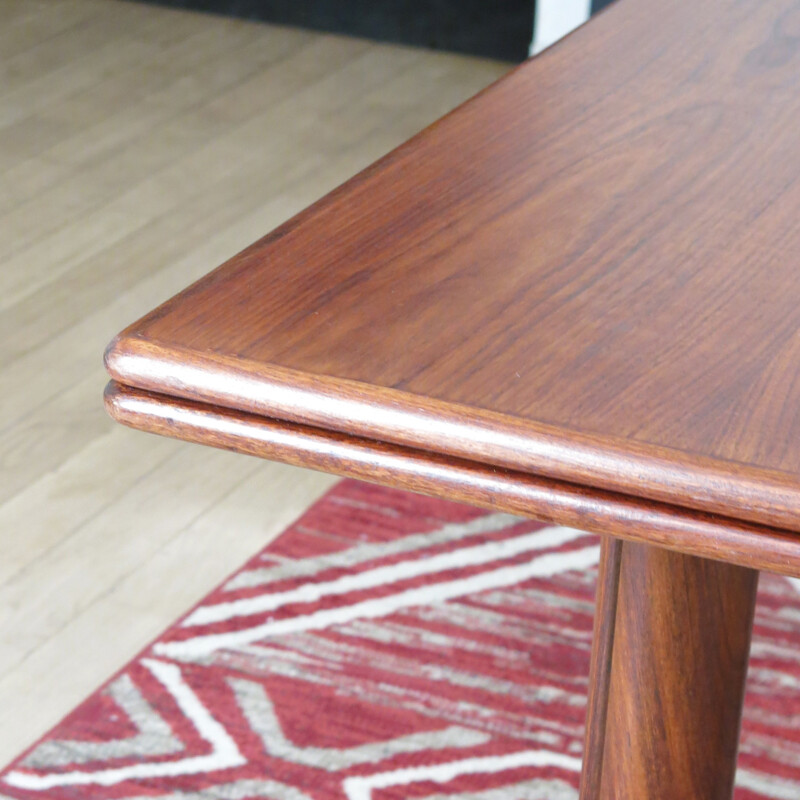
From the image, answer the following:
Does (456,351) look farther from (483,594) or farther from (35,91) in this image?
(35,91)

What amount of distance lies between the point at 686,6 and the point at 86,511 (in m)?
1.06

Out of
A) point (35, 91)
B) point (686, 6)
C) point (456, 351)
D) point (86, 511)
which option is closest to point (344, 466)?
point (456, 351)

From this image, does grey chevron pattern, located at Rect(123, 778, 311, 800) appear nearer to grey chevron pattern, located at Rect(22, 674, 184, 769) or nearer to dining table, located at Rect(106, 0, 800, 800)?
grey chevron pattern, located at Rect(22, 674, 184, 769)

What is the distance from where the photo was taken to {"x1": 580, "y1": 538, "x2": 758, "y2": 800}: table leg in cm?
62

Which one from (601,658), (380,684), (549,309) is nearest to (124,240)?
(380,684)

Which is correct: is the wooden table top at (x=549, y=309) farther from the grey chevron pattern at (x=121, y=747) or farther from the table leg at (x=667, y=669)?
the grey chevron pattern at (x=121, y=747)

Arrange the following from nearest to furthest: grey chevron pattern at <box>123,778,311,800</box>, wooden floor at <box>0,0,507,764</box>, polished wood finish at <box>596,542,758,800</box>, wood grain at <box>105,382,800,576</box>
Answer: wood grain at <box>105,382,800,576</box> → polished wood finish at <box>596,542,758,800</box> → grey chevron pattern at <box>123,778,311,800</box> → wooden floor at <box>0,0,507,764</box>

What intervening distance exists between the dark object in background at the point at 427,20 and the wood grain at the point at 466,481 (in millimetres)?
3015

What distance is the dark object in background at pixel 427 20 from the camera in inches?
131

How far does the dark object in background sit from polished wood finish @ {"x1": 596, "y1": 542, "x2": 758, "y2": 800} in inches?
113

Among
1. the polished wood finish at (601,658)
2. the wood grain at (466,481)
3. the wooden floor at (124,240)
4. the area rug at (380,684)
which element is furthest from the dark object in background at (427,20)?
the wood grain at (466,481)

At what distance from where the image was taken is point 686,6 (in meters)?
A: 0.85

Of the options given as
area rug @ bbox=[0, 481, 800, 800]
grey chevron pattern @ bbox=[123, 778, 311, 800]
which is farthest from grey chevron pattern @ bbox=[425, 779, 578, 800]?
grey chevron pattern @ bbox=[123, 778, 311, 800]

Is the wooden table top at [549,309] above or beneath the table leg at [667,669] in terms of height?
above
